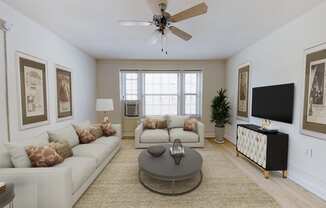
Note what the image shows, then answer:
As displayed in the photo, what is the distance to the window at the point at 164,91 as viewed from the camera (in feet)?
19.1

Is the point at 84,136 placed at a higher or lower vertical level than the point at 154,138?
higher

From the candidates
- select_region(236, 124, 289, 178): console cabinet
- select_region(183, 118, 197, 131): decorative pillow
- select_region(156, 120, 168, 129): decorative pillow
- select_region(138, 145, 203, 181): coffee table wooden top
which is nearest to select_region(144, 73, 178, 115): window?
select_region(156, 120, 168, 129): decorative pillow

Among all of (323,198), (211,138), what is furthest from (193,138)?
(323,198)

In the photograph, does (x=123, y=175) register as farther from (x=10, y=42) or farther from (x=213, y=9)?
(x=213, y=9)

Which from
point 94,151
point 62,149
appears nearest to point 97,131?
point 94,151

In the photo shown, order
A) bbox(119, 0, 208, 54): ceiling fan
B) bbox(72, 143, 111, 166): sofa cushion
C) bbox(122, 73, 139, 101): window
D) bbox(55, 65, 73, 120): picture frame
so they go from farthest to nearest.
Result: bbox(122, 73, 139, 101): window → bbox(55, 65, 73, 120): picture frame → bbox(72, 143, 111, 166): sofa cushion → bbox(119, 0, 208, 54): ceiling fan

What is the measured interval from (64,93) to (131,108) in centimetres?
242

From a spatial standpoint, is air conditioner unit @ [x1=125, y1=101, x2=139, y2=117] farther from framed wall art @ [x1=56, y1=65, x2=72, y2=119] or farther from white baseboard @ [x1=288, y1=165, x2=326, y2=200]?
white baseboard @ [x1=288, y1=165, x2=326, y2=200]

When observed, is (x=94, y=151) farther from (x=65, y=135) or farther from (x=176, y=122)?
(x=176, y=122)

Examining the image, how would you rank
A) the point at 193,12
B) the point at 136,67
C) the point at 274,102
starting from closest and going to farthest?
the point at 193,12, the point at 274,102, the point at 136,67

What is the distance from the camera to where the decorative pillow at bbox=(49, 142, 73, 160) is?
2449 mm

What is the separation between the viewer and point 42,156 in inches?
84.0

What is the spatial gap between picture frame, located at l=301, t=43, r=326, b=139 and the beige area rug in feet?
3.83

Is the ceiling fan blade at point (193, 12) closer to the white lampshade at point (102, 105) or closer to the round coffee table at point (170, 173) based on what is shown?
the round coffee table at point (170, 173)
